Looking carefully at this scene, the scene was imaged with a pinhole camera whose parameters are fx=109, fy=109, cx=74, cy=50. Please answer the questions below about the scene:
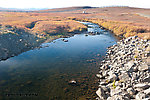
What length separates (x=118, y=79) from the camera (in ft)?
60.5

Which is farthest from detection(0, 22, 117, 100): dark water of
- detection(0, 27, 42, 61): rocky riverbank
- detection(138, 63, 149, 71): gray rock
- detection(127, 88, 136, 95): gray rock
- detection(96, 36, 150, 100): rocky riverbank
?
detection(138, 63, 149, 71): gray rock

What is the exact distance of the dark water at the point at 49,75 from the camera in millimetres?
15560

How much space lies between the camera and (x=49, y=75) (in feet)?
64.6

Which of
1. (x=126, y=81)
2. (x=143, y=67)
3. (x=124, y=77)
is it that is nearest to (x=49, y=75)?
(x=124, y=77)

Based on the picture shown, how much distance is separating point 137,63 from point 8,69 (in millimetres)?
24369

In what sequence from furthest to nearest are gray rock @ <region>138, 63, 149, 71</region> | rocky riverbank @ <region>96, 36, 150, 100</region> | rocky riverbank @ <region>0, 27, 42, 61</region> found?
rocky riverbank @ <region>0, 27, 42, 61</region>
gray rock @ <region>138, 63, 149, 71</region>
rocky riverbank @ <region>96, 36, 150, 100</region>

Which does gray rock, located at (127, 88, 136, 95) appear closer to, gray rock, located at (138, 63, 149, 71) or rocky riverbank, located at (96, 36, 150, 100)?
rocky riverbank, located at (96, 36, 150, 100)

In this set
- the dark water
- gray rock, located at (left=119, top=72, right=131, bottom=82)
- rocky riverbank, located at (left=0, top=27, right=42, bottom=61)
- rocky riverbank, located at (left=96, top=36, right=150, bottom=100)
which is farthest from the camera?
rocky riverbank, located at (left=0, top=27, right=42, bottom=61)

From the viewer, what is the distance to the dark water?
1556cm

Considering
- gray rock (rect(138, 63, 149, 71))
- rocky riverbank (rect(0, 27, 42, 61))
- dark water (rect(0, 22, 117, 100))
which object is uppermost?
rocky riverbank (rect(0, 27, 42, 61))

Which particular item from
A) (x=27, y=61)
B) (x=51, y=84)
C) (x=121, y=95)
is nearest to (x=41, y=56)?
(x=27, y=61)

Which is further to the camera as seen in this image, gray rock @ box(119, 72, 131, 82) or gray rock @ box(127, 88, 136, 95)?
gray rock @ box(119, 72, 131, 82)

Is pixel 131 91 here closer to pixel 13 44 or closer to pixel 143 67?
pixel 143 67

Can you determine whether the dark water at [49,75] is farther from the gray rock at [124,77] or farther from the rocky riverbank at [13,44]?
the gray rock at [124,77]
